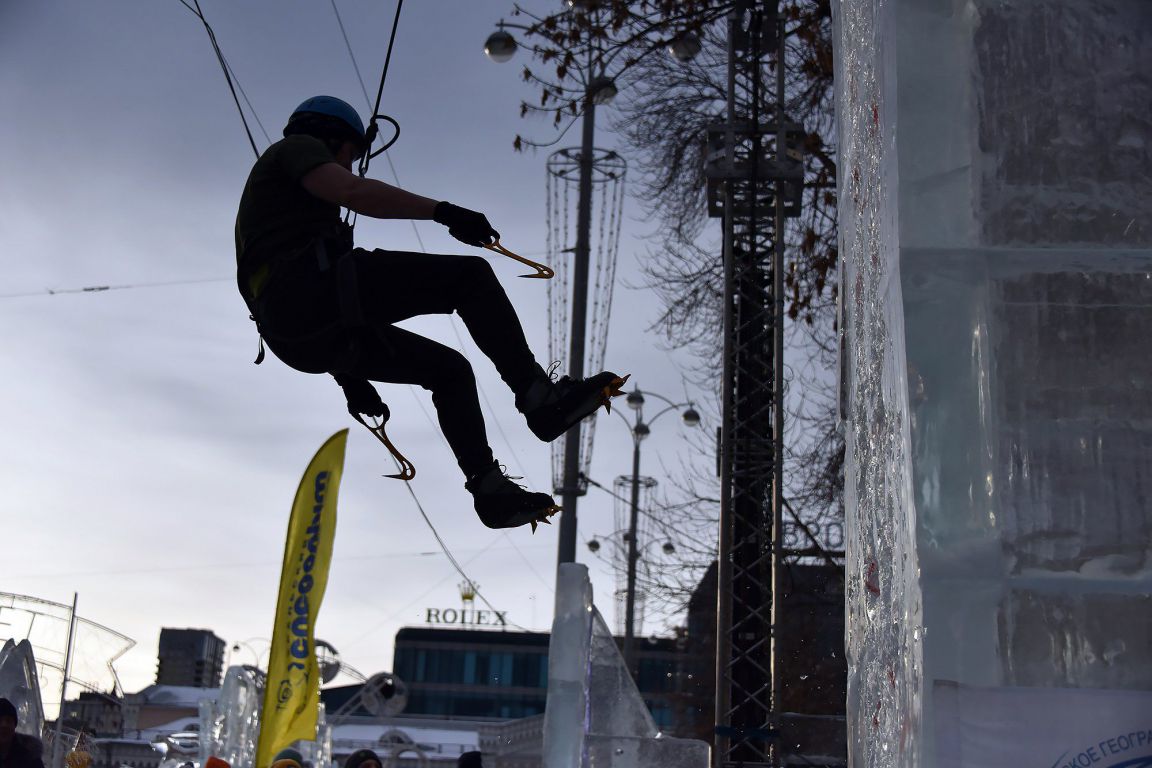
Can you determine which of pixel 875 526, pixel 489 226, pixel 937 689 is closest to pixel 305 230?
pixel 489 226

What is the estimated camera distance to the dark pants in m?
3.89

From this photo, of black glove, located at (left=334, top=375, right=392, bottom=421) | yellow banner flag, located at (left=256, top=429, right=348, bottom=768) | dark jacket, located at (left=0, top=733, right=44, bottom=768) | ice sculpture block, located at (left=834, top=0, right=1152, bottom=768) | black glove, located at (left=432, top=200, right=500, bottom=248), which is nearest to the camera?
ice sculpture block, located at (left=834, top=0, right=1152, bottom=768)

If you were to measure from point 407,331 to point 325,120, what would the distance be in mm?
708

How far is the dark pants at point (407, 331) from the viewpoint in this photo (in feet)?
12.8

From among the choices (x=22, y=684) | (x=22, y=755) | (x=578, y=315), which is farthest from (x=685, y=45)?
(x=22, y=755)

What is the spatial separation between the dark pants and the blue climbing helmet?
1.42ft

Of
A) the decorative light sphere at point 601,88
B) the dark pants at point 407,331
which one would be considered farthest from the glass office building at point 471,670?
the dark pants at point 407,331

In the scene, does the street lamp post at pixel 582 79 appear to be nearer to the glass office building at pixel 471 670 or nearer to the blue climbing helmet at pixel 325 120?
the blue climbing helmet at pixel 325 120

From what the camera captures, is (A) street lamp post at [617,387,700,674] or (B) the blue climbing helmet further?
(A) street lamp post at [617,387,700,674]

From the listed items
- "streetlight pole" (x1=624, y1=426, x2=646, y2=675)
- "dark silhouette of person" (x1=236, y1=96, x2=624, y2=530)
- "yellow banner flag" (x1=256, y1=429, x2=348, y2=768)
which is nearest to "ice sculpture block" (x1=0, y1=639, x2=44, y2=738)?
"yellow banner flag" (x1=256, y1=429, x2=348, y2=768)

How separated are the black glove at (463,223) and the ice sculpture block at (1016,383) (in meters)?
1.23

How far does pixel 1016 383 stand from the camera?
2.52 metres

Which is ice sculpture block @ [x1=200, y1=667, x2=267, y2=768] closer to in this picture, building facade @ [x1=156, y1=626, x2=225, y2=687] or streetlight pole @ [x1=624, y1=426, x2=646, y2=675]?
streetlight pole @ [x1=624, y1=426, x2=646, y2=675]

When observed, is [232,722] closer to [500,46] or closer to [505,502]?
[500,46]
